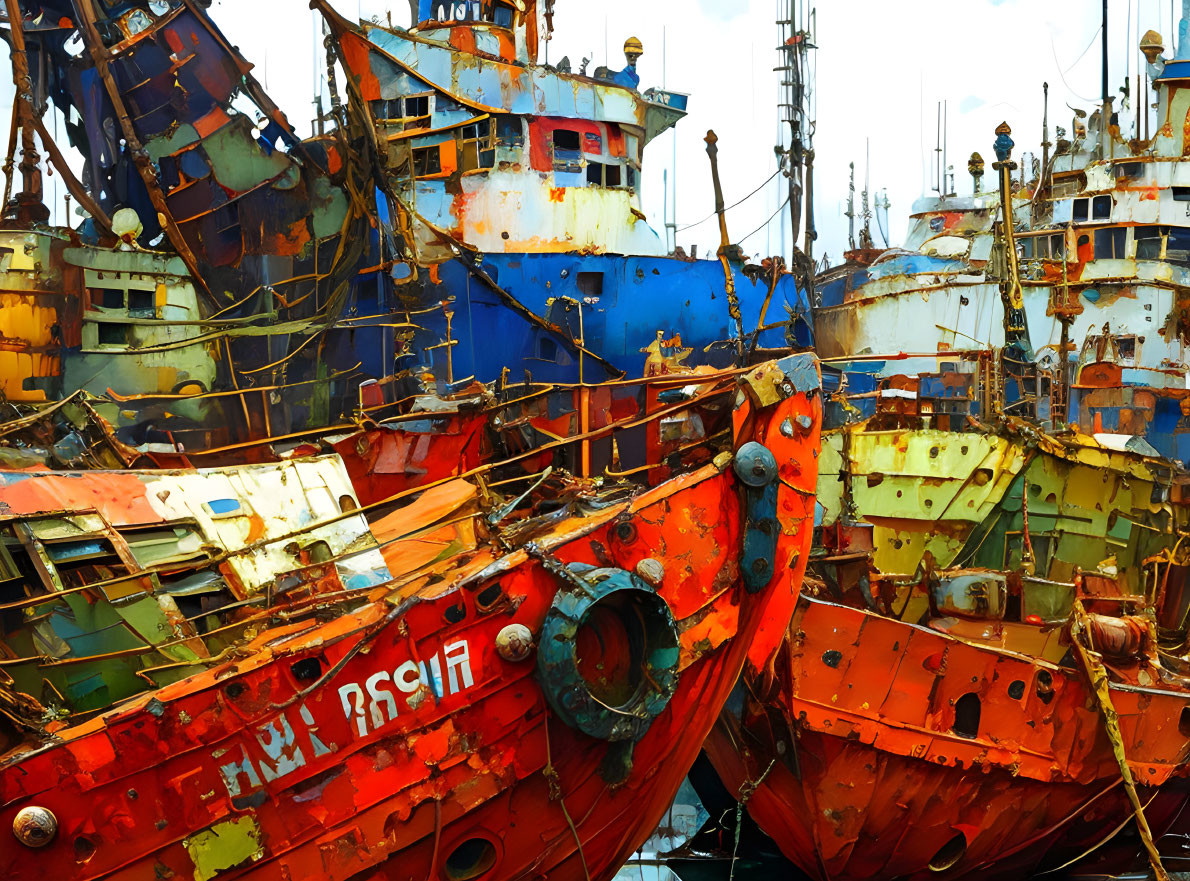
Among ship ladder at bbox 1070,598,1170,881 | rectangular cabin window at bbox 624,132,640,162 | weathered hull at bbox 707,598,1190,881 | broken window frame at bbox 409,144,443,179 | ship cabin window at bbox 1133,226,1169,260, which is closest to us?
weathered hull at bbox 707,598,1190,881

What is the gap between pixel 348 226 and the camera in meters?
15.9

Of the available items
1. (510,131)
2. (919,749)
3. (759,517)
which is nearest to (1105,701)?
(919,749)

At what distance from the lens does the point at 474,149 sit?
57.1ft

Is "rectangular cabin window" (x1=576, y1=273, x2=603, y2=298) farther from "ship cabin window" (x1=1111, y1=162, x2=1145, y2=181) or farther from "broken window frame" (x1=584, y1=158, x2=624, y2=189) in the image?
"ship cabin window" (x1=1111, y1=162, x2=1145, y2=181)

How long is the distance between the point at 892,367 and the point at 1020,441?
515 inches

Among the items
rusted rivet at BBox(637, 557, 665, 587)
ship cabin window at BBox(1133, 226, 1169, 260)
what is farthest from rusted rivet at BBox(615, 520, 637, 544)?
ship cabin window at BBox(1133, 226, 1169, 260)

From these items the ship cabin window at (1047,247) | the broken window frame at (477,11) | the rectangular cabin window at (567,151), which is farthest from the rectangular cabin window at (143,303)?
the ship cabin window at (1047,247)

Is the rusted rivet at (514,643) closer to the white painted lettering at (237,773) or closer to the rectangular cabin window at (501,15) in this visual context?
the white painted lettering at (237,773)

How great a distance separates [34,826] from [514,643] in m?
2.54

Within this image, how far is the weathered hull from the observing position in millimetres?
8797

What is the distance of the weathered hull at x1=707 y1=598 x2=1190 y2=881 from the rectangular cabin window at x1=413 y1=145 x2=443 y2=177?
1095cm

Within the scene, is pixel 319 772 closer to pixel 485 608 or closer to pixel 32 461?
pixel 485 608

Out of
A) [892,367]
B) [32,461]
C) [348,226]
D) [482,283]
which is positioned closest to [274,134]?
[348,226]

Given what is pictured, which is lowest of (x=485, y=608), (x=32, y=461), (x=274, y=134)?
(x=485, y=608)
